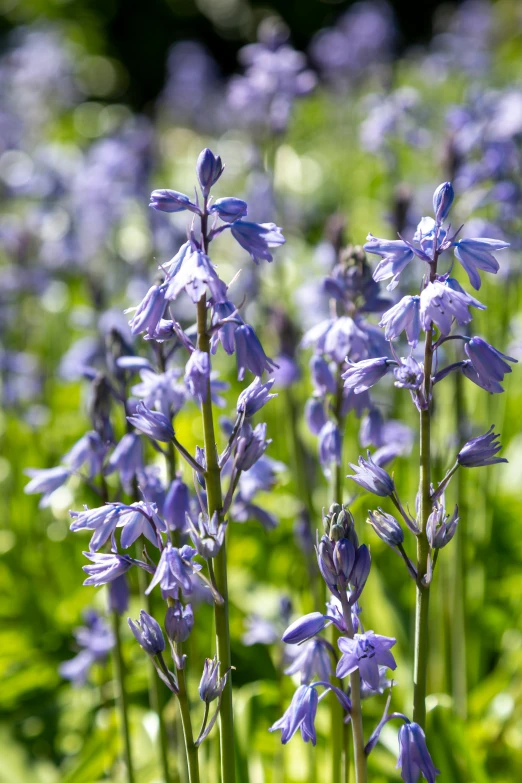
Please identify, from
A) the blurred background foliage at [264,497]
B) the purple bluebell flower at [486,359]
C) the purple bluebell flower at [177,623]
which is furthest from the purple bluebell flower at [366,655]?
the blurred background foliage at [264,497]

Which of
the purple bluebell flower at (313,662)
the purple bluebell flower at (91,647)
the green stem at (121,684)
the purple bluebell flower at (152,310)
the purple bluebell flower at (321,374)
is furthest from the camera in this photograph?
the purple bluebell flower at (91,647)

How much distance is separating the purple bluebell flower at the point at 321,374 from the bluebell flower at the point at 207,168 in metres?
0.72

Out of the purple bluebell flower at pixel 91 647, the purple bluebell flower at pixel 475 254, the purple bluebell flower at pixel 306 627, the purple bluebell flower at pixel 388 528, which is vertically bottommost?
the purple bluebell flower at pixel 91 647

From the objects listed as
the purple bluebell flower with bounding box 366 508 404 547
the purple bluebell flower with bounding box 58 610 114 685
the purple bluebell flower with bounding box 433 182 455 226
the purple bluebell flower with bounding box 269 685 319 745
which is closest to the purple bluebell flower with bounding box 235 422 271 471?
the purple bluebell flower with bounding box 366 508 404 547

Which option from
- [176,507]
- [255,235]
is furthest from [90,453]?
[255,235]

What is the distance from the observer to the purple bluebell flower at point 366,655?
1602 mm

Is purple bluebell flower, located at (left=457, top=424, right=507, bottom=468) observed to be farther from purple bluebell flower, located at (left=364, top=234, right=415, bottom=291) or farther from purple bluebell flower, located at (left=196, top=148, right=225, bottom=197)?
purple bluebell flower, located at (left=196, top=148, right=225, bottom=197)

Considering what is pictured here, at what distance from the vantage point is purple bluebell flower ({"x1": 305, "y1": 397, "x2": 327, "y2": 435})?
247 centimetres

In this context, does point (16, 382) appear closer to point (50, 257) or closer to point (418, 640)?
point (50, 257)

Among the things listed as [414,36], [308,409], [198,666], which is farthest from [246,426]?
[414,36]

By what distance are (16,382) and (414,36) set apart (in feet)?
79.7

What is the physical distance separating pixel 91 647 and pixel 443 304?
6.71 feet

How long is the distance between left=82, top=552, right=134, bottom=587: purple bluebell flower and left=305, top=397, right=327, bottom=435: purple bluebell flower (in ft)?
2.90

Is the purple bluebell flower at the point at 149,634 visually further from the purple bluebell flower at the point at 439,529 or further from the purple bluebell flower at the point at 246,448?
the purple bluebell flower at the point at 439,529
